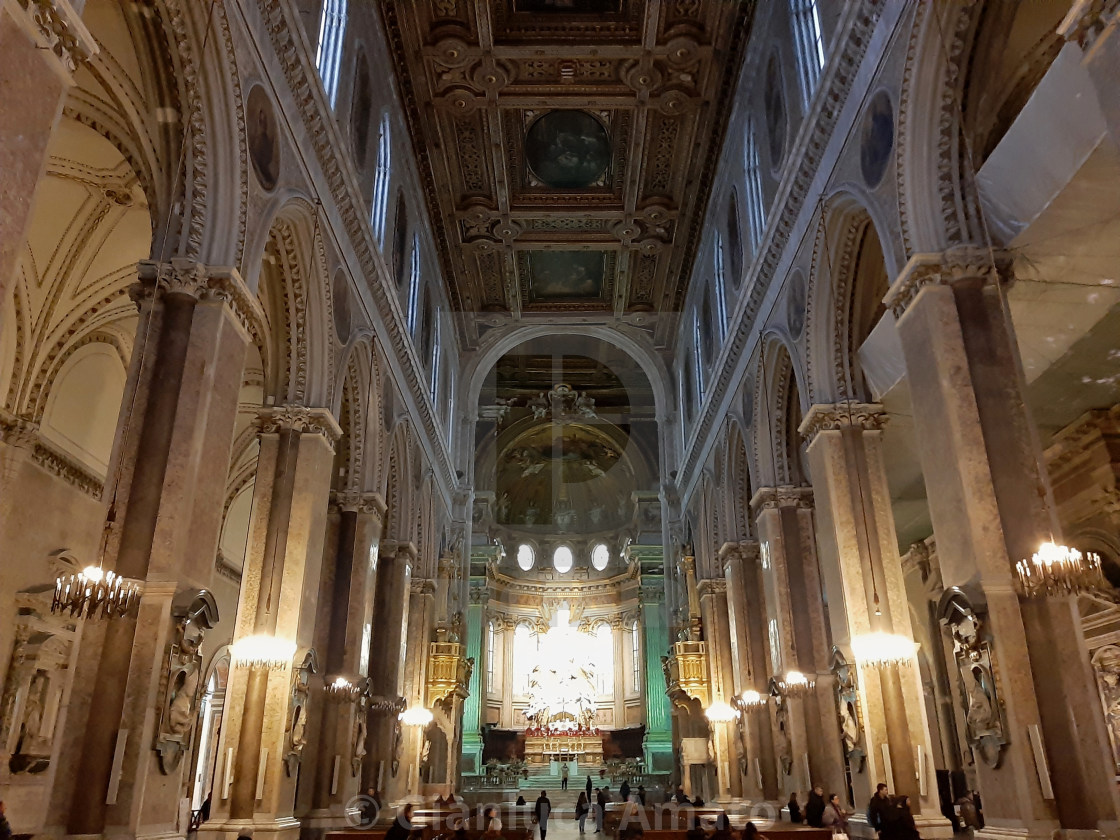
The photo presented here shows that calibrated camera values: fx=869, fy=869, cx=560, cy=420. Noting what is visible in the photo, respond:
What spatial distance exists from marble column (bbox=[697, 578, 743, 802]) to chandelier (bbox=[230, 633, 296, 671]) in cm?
1185

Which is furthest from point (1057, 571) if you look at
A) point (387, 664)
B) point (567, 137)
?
point (567, 137)

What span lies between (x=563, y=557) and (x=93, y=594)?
120ft

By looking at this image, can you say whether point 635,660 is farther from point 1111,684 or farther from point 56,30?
point 56,30

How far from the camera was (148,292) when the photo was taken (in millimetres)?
9336

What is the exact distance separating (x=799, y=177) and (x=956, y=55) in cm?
433

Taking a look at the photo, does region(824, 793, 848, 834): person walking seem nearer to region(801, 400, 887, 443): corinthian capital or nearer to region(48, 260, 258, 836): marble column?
region(801, 400, 887, 443): corinthian capital

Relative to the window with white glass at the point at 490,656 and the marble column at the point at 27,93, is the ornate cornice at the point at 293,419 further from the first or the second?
the window with white glass at the point at 490,656

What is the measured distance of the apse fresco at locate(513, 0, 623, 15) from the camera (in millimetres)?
18156

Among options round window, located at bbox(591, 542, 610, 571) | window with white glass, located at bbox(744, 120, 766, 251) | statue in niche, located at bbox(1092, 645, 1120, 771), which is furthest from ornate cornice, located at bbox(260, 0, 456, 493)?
round window, located at bbox(591, 542, 610, 571)

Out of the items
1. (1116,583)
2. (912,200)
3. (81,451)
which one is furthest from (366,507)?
(1116,583)

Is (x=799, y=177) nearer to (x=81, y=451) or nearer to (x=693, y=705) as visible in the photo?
(x=81, y=451)

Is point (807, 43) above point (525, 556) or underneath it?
above

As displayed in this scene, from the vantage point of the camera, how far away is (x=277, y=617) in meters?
12.2

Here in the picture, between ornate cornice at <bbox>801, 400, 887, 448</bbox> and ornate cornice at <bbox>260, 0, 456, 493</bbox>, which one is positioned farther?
ornate cornice at <bbox>801, 400, 887, 448</bbox>
